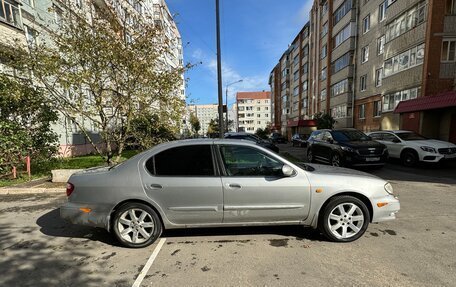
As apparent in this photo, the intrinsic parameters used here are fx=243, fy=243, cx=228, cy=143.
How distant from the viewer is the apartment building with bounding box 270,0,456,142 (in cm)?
1486

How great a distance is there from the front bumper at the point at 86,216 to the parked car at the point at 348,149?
832 centimetres

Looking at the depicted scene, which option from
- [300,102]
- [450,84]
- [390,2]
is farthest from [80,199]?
[300,102]

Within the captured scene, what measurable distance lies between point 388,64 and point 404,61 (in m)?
1.98

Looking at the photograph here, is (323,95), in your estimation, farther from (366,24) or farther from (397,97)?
(397,97)

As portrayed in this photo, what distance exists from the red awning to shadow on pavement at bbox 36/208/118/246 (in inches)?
589

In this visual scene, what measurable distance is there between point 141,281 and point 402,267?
3084 millimetres

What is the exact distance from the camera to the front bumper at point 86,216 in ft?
11.6

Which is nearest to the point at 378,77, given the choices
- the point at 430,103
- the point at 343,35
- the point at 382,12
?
Result: the point at 382,12

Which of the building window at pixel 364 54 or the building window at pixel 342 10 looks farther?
the building window at pixel 342 10

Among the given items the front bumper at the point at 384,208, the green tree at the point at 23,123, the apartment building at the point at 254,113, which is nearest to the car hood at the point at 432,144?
the front bumper at the point at 384,208

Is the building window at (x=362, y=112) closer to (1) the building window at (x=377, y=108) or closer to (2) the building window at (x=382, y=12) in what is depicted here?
(1) the building window at (x=377, y=108)

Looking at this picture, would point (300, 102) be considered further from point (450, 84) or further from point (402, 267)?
point (402, 267)

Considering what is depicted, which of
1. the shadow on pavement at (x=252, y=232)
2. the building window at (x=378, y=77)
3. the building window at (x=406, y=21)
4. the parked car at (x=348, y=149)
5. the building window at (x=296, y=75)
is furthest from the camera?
the building window at (x=296, y=75)

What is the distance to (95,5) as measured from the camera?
8.04 metres
